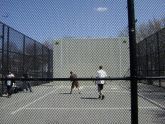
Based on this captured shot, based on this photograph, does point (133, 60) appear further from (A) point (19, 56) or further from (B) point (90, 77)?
(A) point (19, 56)

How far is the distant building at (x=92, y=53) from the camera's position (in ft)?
25.3

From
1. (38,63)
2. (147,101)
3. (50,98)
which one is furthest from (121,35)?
(38,63)

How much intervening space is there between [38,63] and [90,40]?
1617cm

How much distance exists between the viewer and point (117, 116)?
11367mm

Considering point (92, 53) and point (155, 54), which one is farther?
point (155, 54)

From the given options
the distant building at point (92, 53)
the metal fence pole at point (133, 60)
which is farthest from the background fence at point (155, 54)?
the metal fence pole at point (133, 60)

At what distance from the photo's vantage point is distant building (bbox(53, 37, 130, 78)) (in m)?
7.71

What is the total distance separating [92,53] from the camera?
25.9ft

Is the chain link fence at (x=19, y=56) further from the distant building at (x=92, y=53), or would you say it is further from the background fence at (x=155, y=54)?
the distant building at (x=92, y=53)

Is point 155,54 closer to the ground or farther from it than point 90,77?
farther from it

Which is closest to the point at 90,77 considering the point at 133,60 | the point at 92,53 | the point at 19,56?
the point at 92,53

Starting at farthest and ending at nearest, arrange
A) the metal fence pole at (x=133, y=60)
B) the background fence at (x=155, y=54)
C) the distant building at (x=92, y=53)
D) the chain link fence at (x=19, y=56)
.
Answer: the background fence at (x=155, y=54)
the chain link fence at (x=19, y=56)
the distant building at (x=92, y=53)
the metal fence pole at (x=133, y=60)

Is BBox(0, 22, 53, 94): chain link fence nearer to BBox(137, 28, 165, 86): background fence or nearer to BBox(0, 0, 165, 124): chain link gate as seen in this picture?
BBox(0, 0, 165, 124): chain link gate

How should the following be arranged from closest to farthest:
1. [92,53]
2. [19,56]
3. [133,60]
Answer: [133,60]
[92,53]
[19,56]
